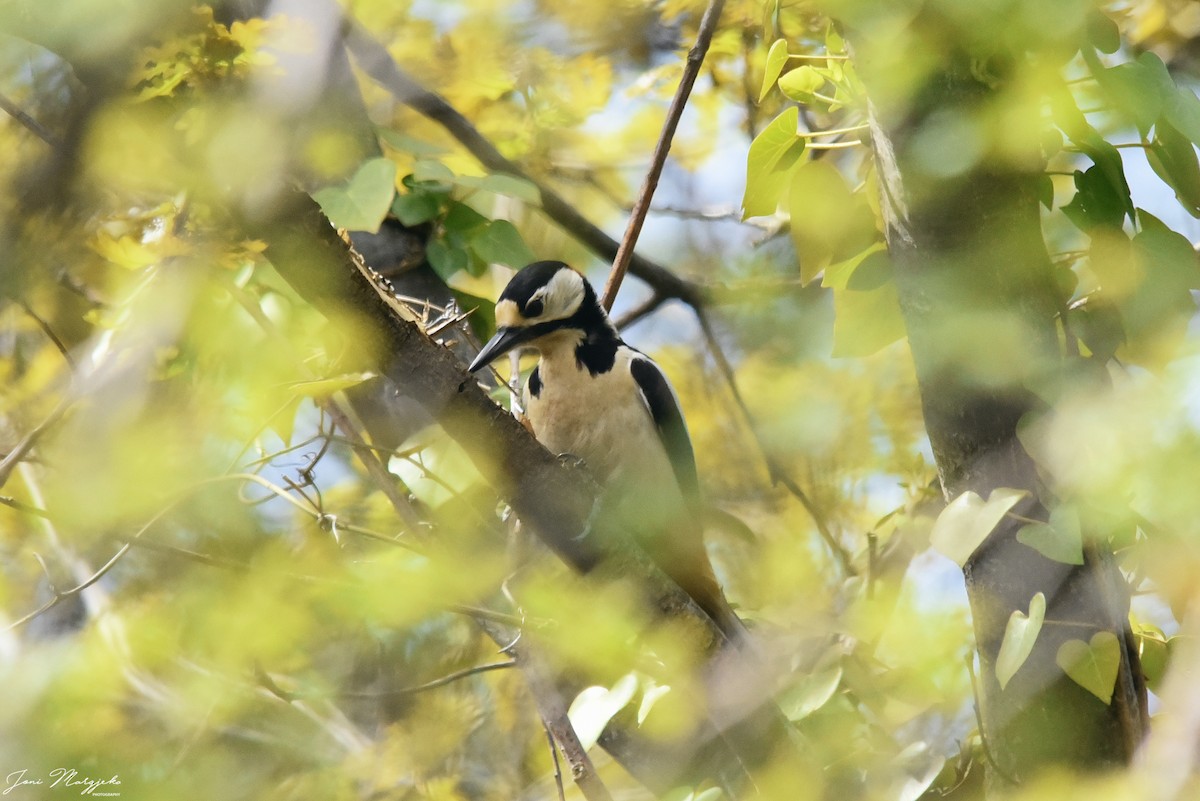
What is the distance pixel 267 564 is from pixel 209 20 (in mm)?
951

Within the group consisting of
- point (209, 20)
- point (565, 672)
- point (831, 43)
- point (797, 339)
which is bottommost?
point (565, 672)

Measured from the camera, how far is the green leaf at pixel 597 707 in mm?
2082

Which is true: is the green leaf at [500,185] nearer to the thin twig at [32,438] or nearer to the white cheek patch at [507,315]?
the white cheek patch at [507,315]

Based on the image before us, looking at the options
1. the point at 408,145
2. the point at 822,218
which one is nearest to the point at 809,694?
the point at 822,218

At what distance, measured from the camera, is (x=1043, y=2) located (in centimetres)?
149

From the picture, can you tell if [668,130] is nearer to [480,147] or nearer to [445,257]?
[445,257]

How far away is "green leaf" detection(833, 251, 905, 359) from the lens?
216cm

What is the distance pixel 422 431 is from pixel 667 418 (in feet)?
2.64

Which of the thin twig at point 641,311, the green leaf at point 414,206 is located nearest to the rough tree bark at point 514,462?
the green leaf at point 414,206

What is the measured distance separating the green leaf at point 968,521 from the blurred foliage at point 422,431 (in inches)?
0.8

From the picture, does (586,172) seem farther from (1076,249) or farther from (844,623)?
(844,623)

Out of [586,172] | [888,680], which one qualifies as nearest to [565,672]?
[888,680]

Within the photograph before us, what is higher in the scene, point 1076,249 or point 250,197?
point 250,197

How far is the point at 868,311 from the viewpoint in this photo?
2.19 meters
